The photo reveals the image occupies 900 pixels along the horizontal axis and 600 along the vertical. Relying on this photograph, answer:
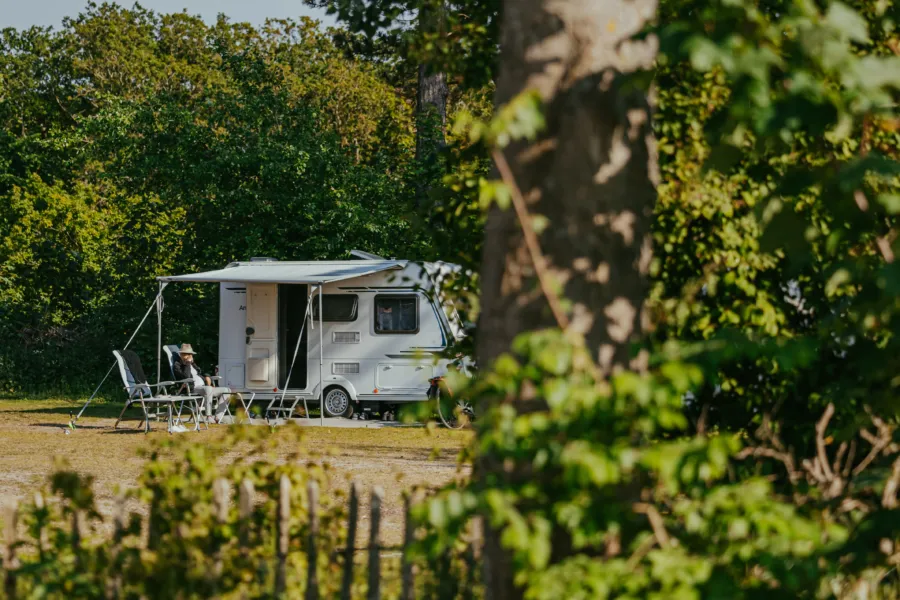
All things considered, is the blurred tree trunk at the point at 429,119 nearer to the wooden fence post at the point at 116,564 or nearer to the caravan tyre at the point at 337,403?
the caravan tyre at the point at 337,403

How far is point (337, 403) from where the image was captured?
56.8 feet

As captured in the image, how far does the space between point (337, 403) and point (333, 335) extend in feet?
3.27

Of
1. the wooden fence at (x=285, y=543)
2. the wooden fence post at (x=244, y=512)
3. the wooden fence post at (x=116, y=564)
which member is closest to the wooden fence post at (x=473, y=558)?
the wooden fence at (x=285, y=543)

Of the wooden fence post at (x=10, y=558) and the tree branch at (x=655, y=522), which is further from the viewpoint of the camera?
the wooden fence post at (x=10, y=558)

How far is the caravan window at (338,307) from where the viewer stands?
17.3 m

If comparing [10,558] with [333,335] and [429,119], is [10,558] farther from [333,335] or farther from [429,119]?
[429,119]

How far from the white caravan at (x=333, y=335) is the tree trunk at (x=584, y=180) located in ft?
44.7

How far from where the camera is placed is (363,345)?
56.3ft

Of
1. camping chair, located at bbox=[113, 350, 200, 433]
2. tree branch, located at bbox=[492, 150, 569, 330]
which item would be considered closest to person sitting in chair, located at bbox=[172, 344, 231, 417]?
camping chair, located at bbox=[113, 350, 200, 433]

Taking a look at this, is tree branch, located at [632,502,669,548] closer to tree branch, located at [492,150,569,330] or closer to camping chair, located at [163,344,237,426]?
tree branch, located at [492,150,569,330]

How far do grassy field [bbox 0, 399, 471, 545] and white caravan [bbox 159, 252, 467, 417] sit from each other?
121 cm

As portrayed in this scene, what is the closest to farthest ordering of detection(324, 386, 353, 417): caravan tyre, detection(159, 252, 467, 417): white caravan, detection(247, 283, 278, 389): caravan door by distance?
detection(159, 252, 467, 417): white caravan < detection(324, 386, 353, 417): caravan tyre < detection(247, 283, 278, 389): caravan door

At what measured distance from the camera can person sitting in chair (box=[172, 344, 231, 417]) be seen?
15.7 meters

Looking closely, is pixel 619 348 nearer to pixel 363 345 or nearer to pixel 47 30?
pixel 363 345
